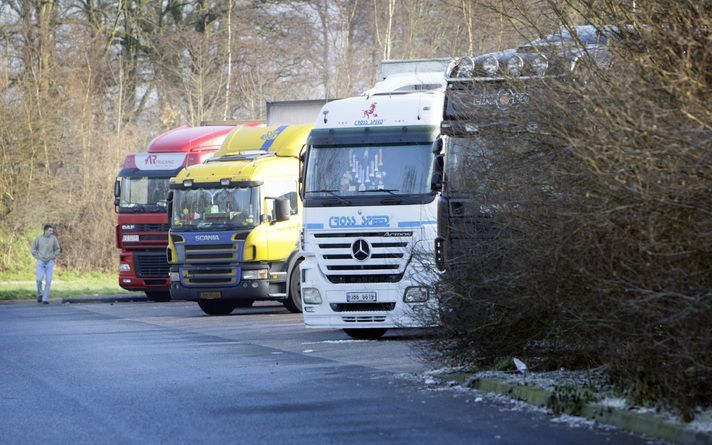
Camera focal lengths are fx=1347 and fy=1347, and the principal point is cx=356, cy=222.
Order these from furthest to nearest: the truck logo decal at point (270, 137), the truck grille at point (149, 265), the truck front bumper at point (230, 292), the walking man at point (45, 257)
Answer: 1. the walking man at point (45, 257)
2. the truck grille at point (149, 265)
3. the truck logo decal at point (270, 137)
4. the truck front bumper at point (230, 292)

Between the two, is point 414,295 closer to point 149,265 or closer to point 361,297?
point 361,297

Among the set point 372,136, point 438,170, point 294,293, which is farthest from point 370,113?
point 294,293

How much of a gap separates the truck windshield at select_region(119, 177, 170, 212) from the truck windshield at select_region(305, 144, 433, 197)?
12399 mm

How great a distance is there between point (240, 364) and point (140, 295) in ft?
64.4

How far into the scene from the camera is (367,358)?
16.6 meters

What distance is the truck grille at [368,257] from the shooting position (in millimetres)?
18781

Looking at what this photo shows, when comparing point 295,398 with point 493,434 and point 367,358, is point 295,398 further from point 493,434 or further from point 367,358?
point 367,358

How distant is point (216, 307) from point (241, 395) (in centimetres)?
1482

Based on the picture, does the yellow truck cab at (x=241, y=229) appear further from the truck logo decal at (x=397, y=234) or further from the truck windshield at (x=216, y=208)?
the truck logo decal at (x=397, y=234)

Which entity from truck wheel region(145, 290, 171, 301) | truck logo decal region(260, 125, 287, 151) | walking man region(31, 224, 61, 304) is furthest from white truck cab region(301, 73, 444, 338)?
walking man region(31, 224, 61, 304)

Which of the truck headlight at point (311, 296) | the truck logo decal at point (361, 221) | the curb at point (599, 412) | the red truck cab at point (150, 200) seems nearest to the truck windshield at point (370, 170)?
the truck logo decal at point (361, 221)

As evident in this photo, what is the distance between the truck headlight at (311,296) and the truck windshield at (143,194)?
12567 millimetres

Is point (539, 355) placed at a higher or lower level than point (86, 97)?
lower

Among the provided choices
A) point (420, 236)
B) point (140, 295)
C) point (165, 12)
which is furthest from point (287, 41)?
point (420, 236)
